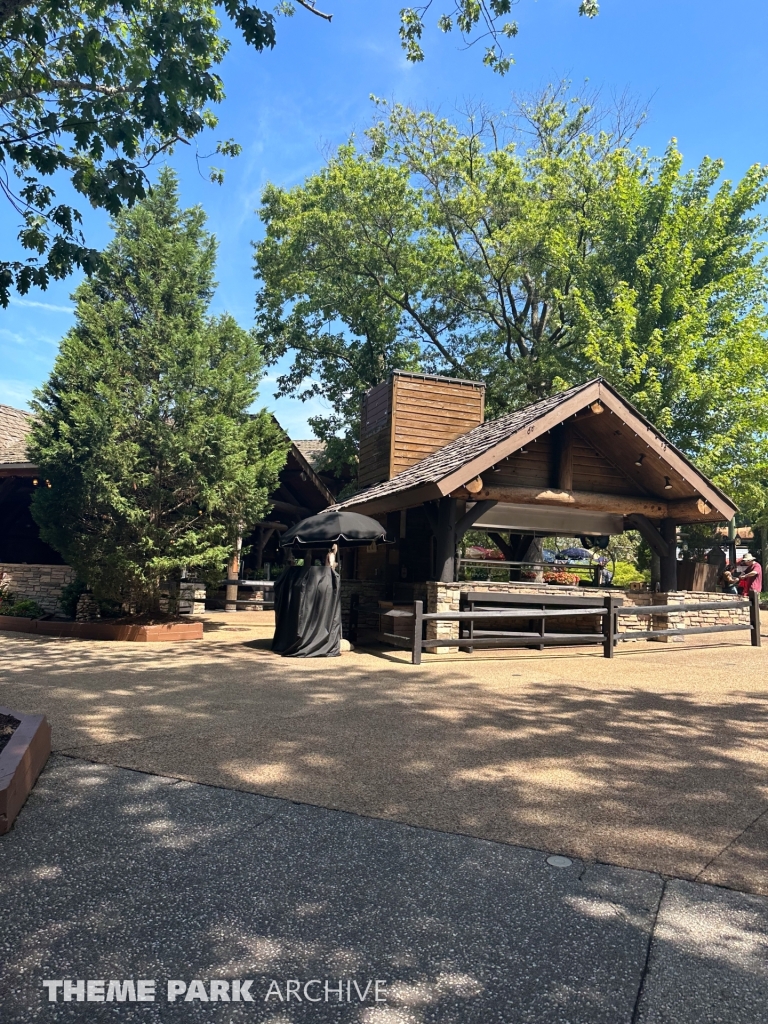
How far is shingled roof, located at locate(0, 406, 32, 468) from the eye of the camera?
16.0 m

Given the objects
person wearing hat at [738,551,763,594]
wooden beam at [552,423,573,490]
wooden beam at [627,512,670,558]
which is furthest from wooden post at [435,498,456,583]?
person wearing hat at [738,551,763,594]

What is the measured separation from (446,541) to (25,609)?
9075 mm

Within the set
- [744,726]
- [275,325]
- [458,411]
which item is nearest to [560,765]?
[744,726]

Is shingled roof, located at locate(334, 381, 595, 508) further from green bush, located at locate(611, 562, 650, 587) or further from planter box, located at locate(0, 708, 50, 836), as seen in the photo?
green bush, located at locate(611, 562, 650, 587)

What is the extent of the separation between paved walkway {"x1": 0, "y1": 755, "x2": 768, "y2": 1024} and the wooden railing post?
27.8ft

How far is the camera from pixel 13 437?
1889 centimetres

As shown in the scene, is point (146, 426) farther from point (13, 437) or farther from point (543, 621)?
point (13, 437)

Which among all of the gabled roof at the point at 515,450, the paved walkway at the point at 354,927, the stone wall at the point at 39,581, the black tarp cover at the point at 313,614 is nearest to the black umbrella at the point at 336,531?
the black tarp cover at the point at 313,614

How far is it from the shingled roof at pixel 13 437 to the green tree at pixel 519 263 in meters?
10.5

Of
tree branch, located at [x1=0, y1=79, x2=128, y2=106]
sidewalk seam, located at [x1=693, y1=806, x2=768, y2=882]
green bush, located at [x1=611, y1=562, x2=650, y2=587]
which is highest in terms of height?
tree branch, located at [x1=0, y1=79, x2=128, y2=106]

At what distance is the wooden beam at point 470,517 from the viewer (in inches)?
497

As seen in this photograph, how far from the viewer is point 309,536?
11.6m

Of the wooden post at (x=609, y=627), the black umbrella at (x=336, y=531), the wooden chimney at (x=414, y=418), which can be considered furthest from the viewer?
the wooden chimney at (x=414, y=418)

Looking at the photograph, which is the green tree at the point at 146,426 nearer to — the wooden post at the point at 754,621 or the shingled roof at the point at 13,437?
the shingled roof at the point at 13,437
